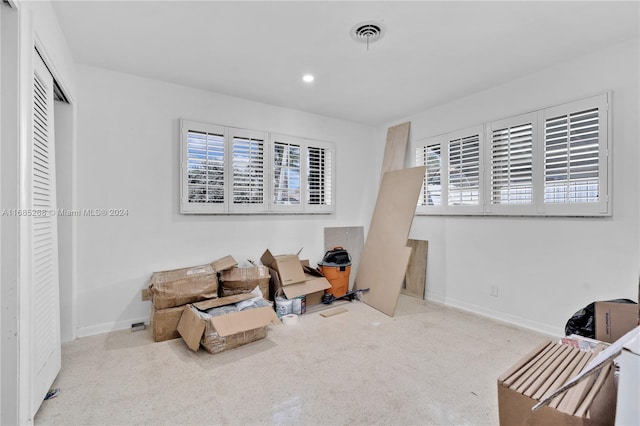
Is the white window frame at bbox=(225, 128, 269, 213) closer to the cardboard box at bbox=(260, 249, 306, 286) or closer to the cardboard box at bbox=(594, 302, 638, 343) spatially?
the cardboard box at bbox=(260, 249, 306, 286)

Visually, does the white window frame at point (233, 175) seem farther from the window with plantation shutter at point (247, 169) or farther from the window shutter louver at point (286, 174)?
the window shutter louver at point (286, 174)

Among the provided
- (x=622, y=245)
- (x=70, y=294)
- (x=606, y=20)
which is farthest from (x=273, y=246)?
(x=606, y=20)

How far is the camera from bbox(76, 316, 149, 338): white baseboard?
2.83 meters

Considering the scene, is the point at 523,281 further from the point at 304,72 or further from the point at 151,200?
the point at 151,200

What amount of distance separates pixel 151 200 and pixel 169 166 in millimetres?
402

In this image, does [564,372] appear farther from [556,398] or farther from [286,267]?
[286,267]

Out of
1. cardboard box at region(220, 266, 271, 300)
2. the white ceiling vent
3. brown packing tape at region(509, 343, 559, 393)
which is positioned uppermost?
the white ceiling vent

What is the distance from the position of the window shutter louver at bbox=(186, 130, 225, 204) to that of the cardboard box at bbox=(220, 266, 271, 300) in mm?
845

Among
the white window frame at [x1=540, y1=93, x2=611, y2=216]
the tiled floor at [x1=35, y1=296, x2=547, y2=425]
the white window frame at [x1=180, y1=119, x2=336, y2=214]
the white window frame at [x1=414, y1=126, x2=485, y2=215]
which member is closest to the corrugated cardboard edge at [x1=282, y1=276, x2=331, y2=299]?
the tiled floor at [x1=35, y1=296, x2=547, y2=425]

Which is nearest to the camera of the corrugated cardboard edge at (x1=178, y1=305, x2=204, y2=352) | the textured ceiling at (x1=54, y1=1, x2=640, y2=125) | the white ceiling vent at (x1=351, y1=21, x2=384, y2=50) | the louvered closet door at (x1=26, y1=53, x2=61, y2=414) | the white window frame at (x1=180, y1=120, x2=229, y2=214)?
the louvered closet door at (x1=26, y1=53, x2=61, y2=414)

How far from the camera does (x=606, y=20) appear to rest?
2.18m

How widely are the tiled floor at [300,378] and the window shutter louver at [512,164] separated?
1.35m

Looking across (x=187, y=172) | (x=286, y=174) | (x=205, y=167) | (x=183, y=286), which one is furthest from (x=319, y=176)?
(x=183, y=286)

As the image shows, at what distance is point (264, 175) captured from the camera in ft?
12.5
